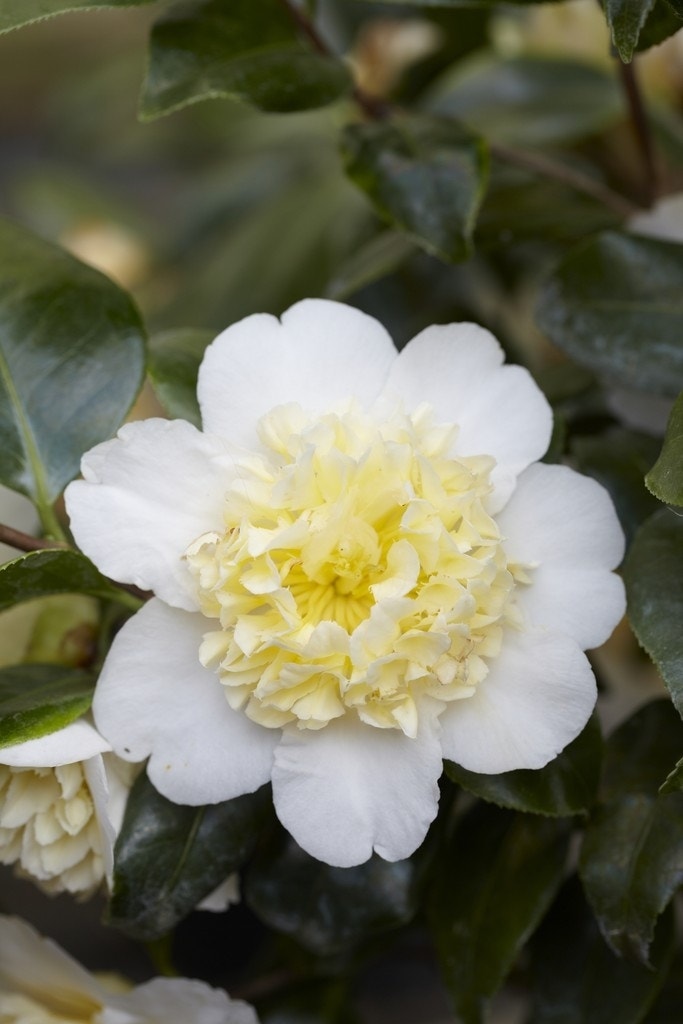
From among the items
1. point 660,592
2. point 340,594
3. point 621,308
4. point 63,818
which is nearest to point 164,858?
point 63,818

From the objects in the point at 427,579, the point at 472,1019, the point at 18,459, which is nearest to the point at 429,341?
the point at 427,579

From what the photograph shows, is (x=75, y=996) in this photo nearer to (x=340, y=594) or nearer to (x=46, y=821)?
(x=46, y=821)

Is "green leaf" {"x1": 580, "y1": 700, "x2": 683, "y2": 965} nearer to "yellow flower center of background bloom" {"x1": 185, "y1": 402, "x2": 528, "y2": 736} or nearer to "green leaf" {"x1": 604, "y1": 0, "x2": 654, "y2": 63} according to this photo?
"yellow flower center of background bloom" {"x1": 185, "y1": 402, "x2": 528, "y2": 736}

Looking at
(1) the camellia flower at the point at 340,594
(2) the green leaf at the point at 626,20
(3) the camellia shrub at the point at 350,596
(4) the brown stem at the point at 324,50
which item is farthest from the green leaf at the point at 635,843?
(4) the brown stem at the point at 324,50

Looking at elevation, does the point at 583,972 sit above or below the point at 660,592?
below

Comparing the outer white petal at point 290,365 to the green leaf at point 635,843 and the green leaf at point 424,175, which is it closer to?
the green leaf at point 424,175

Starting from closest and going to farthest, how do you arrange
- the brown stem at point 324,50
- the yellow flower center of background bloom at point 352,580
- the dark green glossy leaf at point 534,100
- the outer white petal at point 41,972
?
the yellow flower center of background bloom at point 352,580, the outer white petal at point 41,972, the brown stem at point 324,50, the dark green glossy leaf at point 534,100

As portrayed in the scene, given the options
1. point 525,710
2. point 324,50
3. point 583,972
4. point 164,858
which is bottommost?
point 583,972

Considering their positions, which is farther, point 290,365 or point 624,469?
point 624,469
